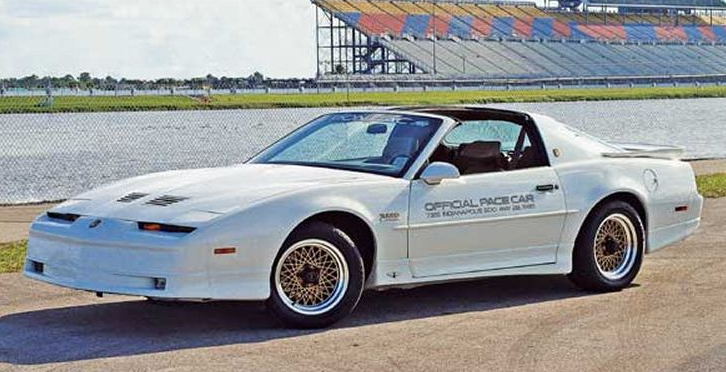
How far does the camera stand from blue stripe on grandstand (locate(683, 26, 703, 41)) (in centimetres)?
12247

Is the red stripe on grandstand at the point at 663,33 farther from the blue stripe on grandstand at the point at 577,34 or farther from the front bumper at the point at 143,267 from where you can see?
the front bumper at the point at 143,267

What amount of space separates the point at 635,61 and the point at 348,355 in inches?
4143

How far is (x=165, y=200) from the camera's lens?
789cm

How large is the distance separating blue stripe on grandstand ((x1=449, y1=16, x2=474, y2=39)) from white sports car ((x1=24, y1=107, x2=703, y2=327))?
95.9 meters

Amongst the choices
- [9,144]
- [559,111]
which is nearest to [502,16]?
[559,111]

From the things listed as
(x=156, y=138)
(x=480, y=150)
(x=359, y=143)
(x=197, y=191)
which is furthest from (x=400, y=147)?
(x=156, y=138)

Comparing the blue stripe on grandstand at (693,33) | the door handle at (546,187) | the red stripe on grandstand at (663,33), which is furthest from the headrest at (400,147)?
the blue stripe on grandstand at (693,33)

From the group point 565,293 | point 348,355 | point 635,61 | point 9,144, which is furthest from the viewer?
point 635,61

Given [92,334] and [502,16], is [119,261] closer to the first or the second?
[92,334]

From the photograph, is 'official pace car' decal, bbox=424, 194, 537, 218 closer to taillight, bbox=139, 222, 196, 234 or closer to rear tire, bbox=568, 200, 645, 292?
rear tire, bbox=568, 200, 645, 292

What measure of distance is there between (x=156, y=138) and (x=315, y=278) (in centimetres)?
2683

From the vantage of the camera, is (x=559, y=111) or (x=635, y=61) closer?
(x=559, y=111)

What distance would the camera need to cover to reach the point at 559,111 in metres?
49.4

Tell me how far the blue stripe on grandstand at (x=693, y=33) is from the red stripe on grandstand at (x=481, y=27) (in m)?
23.8
